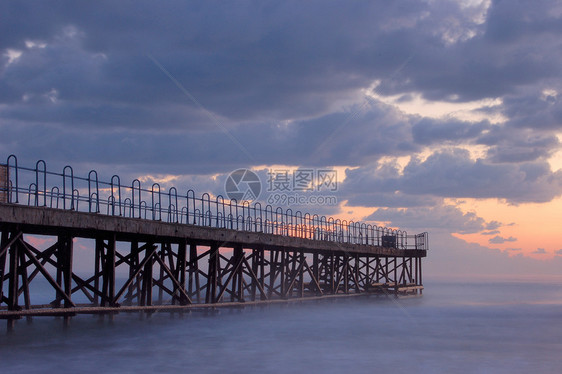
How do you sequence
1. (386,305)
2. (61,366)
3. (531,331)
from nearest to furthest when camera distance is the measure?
(61,366)
(531,331)
(386,305)

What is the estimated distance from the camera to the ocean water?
23.7 metres

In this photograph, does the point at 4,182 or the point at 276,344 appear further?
the point at 276,344

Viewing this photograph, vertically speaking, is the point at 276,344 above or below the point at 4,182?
below

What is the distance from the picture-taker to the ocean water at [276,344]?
934 inches

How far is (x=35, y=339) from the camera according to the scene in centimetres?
2755

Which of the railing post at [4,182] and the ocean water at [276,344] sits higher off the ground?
the railing post at [4,182]

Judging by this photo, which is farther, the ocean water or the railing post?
the ocean water

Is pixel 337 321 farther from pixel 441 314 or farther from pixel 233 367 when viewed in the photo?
pixel 233 367

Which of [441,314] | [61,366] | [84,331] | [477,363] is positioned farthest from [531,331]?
[61,366]

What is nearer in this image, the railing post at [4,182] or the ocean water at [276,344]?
the railing post at [4,182]

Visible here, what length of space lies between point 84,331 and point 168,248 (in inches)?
221

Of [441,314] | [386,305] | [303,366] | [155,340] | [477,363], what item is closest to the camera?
[303,366]

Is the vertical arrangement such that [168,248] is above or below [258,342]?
above

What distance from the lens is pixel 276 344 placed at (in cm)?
2939
